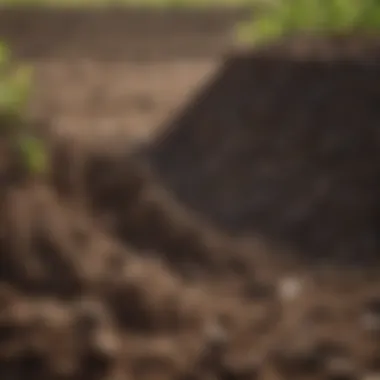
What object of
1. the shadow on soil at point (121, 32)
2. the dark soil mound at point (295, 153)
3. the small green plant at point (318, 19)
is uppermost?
the shadow on soil at point (121, 32)

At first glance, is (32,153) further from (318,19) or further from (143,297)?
(318,19)

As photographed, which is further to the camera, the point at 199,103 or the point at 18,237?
the point at 199,103

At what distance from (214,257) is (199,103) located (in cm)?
313

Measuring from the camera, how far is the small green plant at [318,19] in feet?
21.1

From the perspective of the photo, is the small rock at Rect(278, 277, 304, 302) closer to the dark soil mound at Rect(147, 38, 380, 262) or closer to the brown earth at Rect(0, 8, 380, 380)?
the brown earth at Rect(0, 8, 380, 380)

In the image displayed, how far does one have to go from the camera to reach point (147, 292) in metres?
3.49

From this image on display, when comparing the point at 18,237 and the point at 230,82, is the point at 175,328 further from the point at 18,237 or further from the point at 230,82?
the point at 230,82

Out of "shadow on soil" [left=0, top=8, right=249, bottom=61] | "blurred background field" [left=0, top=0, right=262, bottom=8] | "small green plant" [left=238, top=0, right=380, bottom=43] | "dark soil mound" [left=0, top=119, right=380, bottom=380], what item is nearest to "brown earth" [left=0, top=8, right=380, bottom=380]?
"dark soil mound" [left=0, top=119, right=380, bottom=380]

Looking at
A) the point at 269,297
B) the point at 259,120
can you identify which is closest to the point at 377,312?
the point at 269,297

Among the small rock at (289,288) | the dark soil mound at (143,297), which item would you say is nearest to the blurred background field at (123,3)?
the dark soil mound at (143,297)

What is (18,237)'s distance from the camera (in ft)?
11.2

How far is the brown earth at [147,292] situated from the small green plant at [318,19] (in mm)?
1043

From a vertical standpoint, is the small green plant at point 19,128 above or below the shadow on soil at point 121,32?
below

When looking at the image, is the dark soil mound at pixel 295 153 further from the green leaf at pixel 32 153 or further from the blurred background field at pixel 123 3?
the blurred background field at pixel 123 3
